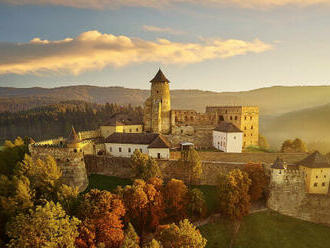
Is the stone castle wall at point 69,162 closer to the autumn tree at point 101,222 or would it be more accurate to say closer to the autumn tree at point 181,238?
the autumn tree at point 101,222

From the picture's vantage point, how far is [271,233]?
32.2 meters

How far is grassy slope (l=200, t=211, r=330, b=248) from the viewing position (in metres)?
30.6

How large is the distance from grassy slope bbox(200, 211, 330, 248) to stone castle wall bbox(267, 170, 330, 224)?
1.16 metres

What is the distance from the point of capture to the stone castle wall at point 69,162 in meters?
41.1

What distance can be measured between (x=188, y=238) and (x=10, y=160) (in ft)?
145

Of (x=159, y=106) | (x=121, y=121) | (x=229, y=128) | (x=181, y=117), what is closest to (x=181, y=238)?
(x=229, y=128)

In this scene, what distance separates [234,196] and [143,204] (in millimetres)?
13465

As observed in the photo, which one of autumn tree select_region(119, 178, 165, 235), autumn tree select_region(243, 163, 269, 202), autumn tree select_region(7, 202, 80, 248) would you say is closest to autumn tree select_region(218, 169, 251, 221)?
autumn tree select_region(243, 163, 269, 202)

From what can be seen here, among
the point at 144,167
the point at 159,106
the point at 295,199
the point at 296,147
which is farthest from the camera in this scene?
the point at 296,147

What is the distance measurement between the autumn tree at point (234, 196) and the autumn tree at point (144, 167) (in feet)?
36.0

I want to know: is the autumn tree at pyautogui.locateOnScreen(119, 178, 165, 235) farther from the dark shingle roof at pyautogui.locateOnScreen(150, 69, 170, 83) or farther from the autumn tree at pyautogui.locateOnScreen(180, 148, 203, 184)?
the dark shingle roof at pyautogui.locateOnScreen(150, 69, 170, 83)

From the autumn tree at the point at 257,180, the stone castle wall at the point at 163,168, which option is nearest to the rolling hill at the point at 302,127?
the autumn tree at the point at 257,180

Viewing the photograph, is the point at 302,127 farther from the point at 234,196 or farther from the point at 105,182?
the point at 105,182

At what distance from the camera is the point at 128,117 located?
63.9 meters
